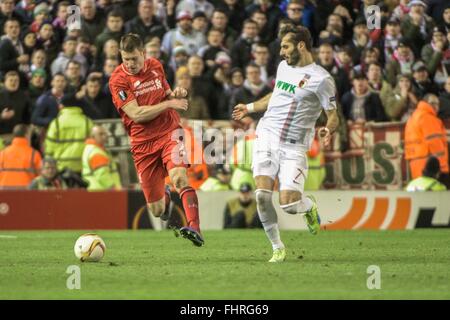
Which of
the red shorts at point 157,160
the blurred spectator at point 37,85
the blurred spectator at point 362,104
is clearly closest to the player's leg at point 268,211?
the red shorts at point 157,160

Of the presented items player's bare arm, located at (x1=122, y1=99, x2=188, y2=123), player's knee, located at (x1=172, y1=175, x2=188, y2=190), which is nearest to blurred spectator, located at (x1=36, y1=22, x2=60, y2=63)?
player's bare arm, located at (x1=122, y1=99, x2=188, y2=123)

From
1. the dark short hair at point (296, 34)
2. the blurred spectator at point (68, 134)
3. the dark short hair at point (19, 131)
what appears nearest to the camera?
the dark short hair at point (296, 34)

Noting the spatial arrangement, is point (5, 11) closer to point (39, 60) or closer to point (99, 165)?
point (39, 60)

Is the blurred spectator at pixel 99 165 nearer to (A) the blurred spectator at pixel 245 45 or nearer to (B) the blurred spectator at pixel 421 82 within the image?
(A) the blurred spectator at pixel 245 45

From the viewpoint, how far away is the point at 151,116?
12648mm

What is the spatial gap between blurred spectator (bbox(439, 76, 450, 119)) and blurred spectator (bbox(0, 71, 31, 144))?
22.6 feet

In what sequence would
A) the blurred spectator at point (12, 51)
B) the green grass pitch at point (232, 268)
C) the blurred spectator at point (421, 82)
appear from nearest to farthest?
the green grass pitch at point (232, 268), the blurred spectator at point (421, 82), the blurred spectator at point (12, 51)

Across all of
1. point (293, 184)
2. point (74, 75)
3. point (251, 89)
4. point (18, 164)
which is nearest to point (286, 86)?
point (293, 184)

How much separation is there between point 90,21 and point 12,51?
1528 millimetres

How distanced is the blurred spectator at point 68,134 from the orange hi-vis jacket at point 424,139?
5.27 m

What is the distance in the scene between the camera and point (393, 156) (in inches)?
726

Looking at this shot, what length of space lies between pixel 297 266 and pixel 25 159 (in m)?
8.56

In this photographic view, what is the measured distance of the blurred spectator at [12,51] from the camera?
20344 mm
